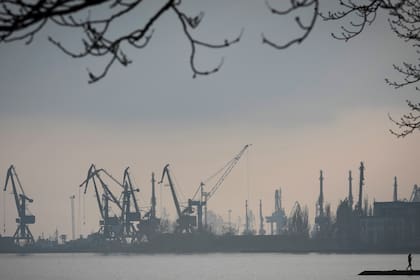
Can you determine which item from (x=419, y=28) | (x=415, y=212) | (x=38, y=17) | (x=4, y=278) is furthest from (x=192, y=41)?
(x=415, y=212)

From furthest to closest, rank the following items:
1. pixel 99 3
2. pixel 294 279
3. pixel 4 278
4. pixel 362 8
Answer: pixel 4 278 < pixel 294 279 < pixel 362 8 < pixel 99 3

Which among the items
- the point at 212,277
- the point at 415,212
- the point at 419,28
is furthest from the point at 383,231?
the point at 419,28

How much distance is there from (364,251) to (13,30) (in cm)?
19258

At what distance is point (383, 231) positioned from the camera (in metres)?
189

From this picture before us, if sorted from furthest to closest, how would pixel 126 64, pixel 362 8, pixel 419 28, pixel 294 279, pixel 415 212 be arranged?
pixel 415 212, pixel 294 279, pixel 419 28, pixel 362 8, pixel 126 64

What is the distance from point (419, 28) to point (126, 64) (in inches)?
254

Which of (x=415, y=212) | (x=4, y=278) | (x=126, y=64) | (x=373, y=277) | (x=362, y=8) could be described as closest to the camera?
(x=126, y=64)

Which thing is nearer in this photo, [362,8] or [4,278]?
[362,8]

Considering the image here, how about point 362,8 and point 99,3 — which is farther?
point 362,8

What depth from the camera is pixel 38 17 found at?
22.9 feet

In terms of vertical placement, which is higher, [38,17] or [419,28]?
[419,28]

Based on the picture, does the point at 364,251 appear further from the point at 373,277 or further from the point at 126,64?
the point at 126,64

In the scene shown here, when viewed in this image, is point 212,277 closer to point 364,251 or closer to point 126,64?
point 364,251

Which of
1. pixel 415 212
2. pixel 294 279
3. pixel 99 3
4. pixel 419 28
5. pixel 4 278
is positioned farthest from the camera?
pixel 415 212
